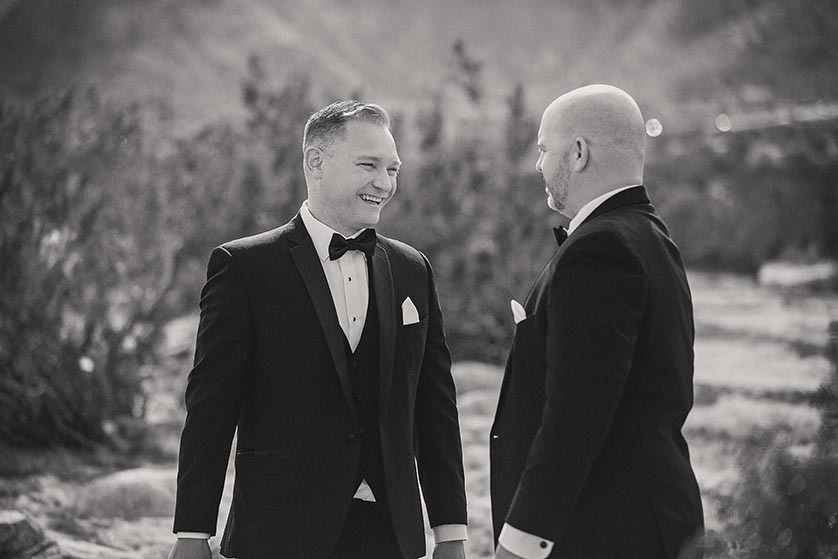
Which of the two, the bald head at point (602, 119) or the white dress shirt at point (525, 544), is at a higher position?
the bald head at point (602, 119)

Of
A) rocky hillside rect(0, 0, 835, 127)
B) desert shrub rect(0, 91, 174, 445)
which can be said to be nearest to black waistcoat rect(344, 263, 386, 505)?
desert shrub rect(0, 91, 174, 445)

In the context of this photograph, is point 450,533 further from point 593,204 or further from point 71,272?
point 71,272

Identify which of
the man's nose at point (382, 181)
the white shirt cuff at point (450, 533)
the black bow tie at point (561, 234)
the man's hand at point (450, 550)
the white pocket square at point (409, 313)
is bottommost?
the man's hand at point (450, 550)

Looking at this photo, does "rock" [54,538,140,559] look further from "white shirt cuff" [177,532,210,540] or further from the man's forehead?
the man's forehead

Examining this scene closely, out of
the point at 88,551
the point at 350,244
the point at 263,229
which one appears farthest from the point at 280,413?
the point at 263,229

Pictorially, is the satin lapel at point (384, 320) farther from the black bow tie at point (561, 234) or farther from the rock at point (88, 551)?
the rock at point (88, 551)

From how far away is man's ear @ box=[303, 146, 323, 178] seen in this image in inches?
113

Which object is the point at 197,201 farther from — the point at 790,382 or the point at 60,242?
the point at 790,382

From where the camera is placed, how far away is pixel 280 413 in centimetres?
274

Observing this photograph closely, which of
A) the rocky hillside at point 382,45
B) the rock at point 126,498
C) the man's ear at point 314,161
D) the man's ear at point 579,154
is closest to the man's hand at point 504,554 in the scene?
the man's ear at point 579,154

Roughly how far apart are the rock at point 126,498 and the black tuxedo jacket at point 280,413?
2.79 m

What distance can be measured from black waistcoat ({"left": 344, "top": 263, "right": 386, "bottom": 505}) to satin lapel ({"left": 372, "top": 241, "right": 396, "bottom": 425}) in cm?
3

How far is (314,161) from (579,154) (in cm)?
80

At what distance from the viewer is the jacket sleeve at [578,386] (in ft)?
7.34
